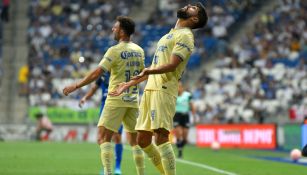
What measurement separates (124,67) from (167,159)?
2405mm

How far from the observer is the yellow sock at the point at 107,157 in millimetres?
11734

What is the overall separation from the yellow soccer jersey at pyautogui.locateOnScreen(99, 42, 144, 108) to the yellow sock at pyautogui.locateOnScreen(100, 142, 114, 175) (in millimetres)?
635

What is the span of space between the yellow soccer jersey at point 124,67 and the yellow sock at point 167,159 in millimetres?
2128

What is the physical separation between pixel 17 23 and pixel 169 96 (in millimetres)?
30752

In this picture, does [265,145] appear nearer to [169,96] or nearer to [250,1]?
[250,1]

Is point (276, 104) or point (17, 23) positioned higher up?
point (17, 23)

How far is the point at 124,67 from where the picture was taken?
12.1 meters

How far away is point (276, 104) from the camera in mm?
33344

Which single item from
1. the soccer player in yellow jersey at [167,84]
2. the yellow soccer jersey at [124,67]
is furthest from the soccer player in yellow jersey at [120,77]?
the soccer player in yellow jersey at [167,84]

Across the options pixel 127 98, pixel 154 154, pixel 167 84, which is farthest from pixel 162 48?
pixel 127 98

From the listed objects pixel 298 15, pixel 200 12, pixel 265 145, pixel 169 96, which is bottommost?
pixel 265 145

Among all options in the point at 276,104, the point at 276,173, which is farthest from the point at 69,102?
the point at 276,173

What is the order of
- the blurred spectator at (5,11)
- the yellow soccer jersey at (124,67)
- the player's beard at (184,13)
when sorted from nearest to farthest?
the player's beard at (184,13) → the yellow soccer jersey at (124,67) → the blurred spectator at (5,11)

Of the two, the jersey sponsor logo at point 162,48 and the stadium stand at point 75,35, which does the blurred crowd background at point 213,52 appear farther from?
the jersey sponsor logo at point 162,48
